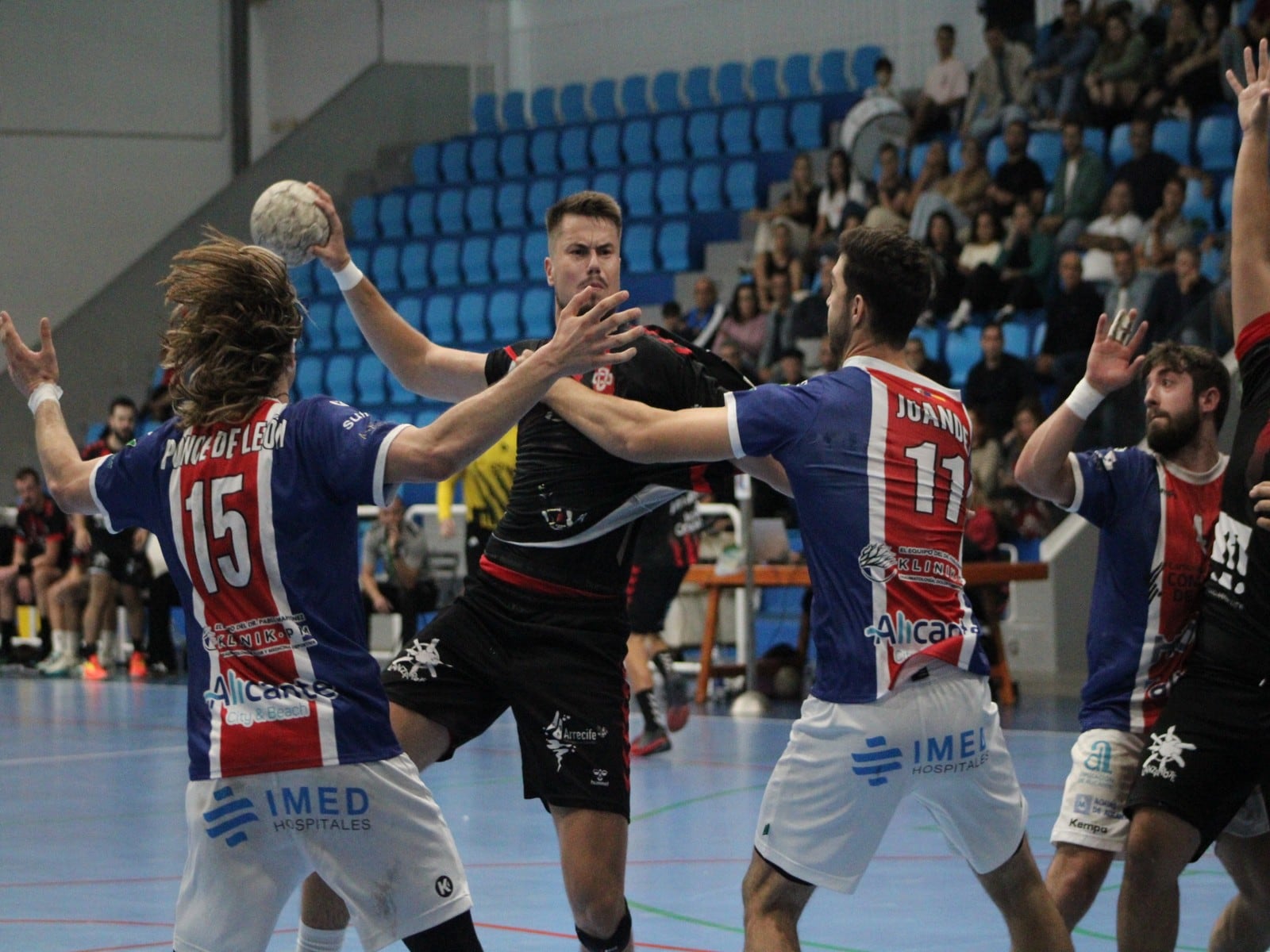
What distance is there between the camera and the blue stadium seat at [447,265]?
21016 mm

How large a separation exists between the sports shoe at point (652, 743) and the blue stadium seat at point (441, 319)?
425 inches

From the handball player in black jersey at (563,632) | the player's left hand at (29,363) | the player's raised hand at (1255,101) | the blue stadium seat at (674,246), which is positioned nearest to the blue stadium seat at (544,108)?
the blue stadium seat at (674,246)

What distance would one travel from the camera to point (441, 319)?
20.1m

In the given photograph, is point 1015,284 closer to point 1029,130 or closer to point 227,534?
point 1029,130

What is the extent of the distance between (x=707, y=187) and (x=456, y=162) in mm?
4087

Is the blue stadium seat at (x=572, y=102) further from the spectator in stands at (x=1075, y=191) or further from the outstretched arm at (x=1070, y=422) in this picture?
the outstretched arm at (x=1070, y=422)

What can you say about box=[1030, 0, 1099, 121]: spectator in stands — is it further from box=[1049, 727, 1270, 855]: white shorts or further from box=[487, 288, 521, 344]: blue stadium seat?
box=[1049, 727, 1270, 855]: white shorts

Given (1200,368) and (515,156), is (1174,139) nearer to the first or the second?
(515,156)

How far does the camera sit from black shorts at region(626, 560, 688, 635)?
10398 millimetres

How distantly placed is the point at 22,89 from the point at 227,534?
20.6 metres

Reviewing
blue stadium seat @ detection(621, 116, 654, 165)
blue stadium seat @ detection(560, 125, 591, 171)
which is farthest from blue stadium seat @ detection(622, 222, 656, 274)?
blue stadium seat @ detection(560, 125, 591, 171)

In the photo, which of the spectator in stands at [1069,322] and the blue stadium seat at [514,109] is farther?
the blue stadium seat at [514,109]

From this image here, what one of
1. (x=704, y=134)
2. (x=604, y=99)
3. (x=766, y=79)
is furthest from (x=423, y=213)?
(x=766, y=79)

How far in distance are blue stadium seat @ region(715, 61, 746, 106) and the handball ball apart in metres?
16.6
